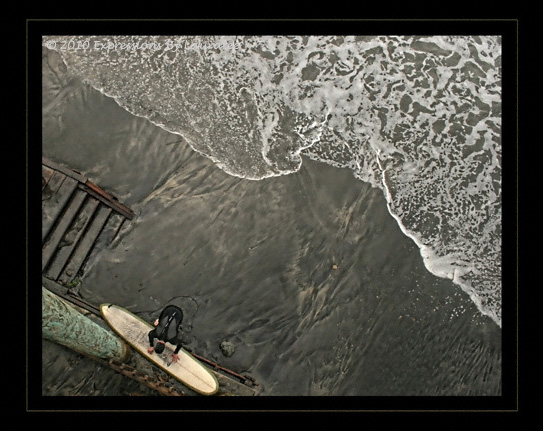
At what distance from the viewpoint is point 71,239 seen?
7652 mm

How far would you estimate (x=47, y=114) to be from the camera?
26.1 ft

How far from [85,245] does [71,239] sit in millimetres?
302

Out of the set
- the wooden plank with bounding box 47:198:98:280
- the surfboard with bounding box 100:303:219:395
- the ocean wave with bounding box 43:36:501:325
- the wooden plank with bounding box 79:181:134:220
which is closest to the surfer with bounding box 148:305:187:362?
the surfboard with bounding box 100:303:219:395

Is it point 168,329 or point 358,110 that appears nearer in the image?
point 168,329

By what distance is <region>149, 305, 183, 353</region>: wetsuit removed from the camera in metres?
7.38

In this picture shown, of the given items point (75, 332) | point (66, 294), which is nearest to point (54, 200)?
point (66, 294)

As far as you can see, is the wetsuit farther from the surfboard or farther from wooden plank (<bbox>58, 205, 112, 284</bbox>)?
wooden plank (<bbox>58, 205, 112, 284</bbox>)

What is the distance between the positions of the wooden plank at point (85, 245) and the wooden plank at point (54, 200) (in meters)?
0.65

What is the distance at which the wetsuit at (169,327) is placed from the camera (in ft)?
24.2

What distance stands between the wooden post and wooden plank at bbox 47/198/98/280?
1461mm

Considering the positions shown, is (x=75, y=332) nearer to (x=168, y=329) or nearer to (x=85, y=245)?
(x=168, y=329)

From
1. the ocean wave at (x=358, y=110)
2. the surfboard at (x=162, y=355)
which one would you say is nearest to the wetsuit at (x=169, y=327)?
the surfboard at (x=162, y=355)

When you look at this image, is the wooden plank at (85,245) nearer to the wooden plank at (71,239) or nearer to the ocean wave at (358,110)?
the wooden plank at (71,239)

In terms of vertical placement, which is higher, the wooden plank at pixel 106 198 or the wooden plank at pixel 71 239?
the wooden plank at pixel 106 198
